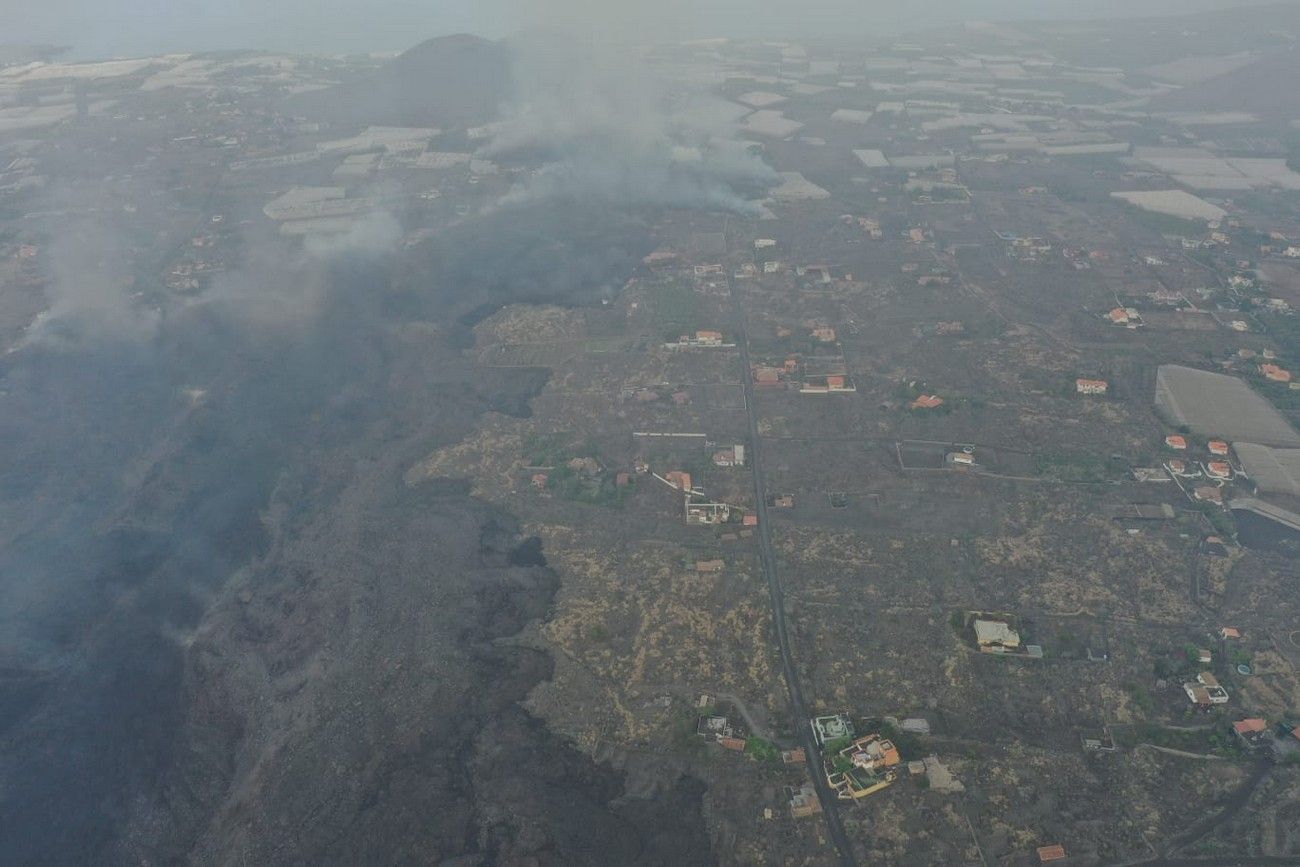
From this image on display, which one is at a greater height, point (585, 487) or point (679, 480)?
point (679, 480)

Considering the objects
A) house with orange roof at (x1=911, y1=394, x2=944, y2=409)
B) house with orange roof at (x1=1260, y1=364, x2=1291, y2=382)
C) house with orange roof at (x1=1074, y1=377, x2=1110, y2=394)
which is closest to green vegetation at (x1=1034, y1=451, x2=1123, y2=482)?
house with orange roof at (x1=911, y1=394, x2=944, y2=409)

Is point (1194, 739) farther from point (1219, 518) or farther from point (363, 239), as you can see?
point (363, 239)

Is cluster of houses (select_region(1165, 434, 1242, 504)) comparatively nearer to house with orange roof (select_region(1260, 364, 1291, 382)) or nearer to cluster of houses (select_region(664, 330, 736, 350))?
house with orange roof (select_region(1260, 364, 1291, 382))

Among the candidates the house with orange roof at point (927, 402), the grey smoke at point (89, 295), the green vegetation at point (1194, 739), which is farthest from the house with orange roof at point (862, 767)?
the grey smoke at point (89, 295)

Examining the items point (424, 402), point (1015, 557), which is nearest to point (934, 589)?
point (1015, 557)

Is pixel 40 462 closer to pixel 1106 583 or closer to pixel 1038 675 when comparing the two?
pixel 1038 675

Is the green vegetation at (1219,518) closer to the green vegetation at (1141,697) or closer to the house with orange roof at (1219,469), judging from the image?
the house with orange roof at (1219,469)

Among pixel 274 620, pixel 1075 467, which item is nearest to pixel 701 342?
pixel 1075 467
